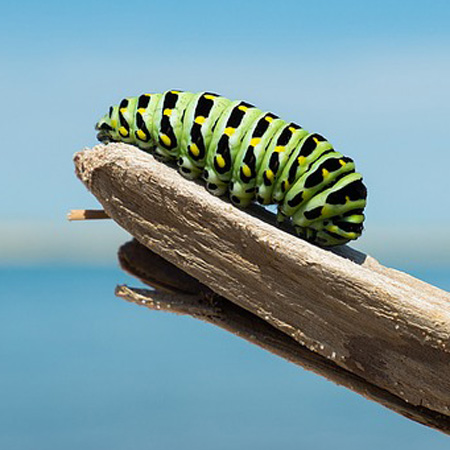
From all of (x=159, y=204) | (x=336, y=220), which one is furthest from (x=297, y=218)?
(x=159, y=204)

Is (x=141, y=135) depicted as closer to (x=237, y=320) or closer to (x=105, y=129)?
(x=105, y=129)

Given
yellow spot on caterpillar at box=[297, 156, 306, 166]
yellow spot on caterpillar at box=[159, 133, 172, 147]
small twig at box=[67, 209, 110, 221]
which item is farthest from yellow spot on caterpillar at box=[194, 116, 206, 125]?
small twig at box=[67, 209, 110, 221]

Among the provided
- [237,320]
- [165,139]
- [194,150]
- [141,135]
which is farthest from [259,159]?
[237,320]

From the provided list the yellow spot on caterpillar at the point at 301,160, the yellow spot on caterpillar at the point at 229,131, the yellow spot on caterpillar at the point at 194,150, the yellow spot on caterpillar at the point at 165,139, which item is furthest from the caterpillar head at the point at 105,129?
the yellow spot on caterpillar at the point at 301,160

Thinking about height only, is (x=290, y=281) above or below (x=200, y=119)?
below

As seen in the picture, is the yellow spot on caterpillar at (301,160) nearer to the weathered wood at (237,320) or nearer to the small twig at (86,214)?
the weathered wood at (237,320)

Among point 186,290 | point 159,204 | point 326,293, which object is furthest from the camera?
point 186,290

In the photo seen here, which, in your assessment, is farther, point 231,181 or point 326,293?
point 231,181

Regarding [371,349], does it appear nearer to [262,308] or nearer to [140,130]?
[262,308]
